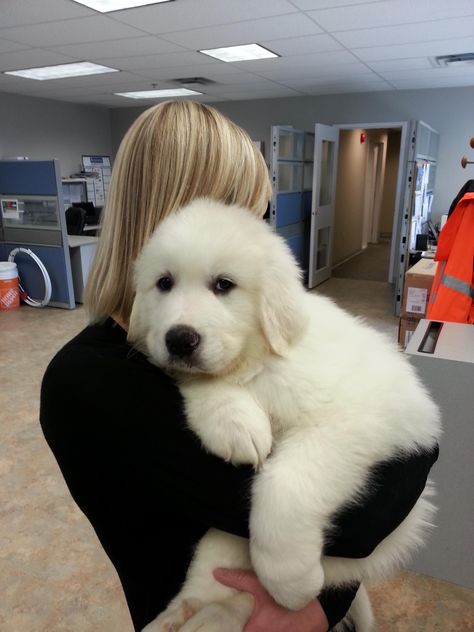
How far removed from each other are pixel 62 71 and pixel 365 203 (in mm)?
8010

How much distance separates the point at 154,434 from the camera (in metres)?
0.81

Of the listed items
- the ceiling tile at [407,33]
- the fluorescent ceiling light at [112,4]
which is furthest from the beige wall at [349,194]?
the fluorescent ceiling light at [112,4]

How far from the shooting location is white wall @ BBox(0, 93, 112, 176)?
8.93 meters

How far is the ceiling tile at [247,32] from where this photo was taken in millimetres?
4410

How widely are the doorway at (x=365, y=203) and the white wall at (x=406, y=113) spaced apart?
0.35m

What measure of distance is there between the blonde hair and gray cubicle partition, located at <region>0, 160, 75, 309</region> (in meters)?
5.61

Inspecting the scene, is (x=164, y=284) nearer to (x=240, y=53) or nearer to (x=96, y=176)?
(x=240, y=53)

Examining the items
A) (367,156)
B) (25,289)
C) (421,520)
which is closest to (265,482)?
(421,520)

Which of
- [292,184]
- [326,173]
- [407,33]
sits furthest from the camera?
[326,173]

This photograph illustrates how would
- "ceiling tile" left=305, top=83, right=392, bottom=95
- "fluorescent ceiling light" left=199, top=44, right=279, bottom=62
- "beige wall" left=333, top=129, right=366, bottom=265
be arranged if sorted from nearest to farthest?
"fluorescent ceiling light" left=199, top=44, right=279, bottom=62 → "ceiling tile" left=305, top=83, right=392, bottom=95 → "beige wall" left=333, top=129, right=366, bottom=265

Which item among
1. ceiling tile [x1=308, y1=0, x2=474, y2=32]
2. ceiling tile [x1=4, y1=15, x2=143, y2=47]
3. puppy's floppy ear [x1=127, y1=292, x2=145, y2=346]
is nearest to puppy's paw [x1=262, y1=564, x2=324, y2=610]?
puppy's floppy ear [x1=127, y1=292, x2=145, y2=346]

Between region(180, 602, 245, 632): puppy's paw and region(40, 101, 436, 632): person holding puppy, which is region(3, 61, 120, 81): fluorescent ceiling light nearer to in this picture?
region(40, 101, 436, 632): person holding puppy

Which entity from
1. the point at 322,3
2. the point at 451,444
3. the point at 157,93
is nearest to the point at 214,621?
the point at 451,444

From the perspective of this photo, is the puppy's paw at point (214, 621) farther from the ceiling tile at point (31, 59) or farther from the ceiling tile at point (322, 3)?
the ceiling tile at point (31, 59)
